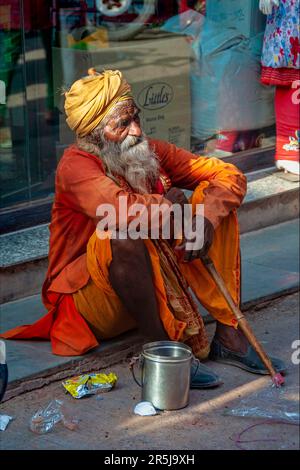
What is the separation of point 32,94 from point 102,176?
6.50 feet

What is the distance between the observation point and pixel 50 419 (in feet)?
13.8

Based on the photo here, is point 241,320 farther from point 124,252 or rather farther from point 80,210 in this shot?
point 80,210

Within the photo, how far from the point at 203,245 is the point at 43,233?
66.4 inches

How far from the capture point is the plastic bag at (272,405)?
4.27 meters

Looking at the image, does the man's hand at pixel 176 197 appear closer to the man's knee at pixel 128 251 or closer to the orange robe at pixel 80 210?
the orange robe at pixel 80 210

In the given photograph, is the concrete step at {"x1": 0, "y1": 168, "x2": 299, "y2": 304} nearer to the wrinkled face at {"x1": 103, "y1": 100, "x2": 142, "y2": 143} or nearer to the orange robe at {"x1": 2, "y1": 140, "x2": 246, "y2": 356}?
the orange robe at {"x1": 2, "y1": 140, "x2": 246, "y2": 356}

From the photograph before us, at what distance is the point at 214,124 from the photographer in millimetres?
7320

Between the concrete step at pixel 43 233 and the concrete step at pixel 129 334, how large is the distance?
0.06 m

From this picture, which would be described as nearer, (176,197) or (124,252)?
(124,252)

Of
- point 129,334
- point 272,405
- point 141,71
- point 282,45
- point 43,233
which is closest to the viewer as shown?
point 272,405

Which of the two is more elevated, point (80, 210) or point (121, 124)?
point (121, 124)

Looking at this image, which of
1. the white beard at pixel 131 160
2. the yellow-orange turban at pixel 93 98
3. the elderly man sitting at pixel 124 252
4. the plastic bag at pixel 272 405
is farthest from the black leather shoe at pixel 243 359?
the yellow-orange turban at pixel 93 98

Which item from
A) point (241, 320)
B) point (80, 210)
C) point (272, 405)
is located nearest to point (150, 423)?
point (272, 405)

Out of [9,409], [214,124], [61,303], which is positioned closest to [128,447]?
[9,409]
